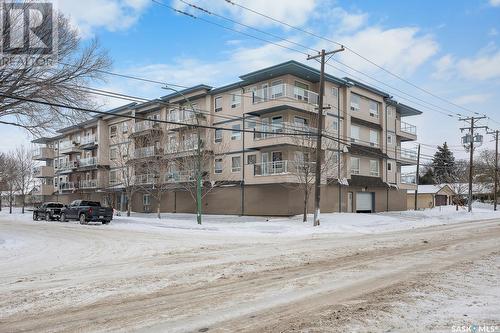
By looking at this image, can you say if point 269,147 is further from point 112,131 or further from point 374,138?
point 112,131

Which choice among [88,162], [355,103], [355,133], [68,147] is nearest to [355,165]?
[355,133]

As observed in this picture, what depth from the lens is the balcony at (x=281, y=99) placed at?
34.6 m

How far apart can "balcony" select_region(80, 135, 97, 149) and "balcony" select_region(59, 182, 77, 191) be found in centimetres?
532

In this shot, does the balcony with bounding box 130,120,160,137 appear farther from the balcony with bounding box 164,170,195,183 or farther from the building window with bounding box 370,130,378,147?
the building window with bounding box 370,130,378,147

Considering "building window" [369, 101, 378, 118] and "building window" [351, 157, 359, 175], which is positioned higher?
"building window" [369, 101, 378, 118]

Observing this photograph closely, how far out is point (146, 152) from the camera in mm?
40375

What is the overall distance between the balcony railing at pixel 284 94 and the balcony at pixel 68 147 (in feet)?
115

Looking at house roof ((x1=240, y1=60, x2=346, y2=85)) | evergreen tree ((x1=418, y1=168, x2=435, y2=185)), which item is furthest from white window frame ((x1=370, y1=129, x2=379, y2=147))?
evergreen tree ((x1=418, y1=168, x2=435, y2=185))

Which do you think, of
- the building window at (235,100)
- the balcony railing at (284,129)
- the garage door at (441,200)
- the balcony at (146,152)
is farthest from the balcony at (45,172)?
the garage door at (441,200)

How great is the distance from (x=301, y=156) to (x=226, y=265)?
73.4 feet

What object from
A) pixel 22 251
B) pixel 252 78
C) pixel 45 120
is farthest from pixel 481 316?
pixel 252 78

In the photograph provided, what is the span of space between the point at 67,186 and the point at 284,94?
1583 inches

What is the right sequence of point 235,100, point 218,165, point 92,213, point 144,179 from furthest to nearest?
point 144,179
point 218,165
point 235,100
point 92,213

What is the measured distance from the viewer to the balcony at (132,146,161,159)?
1570 inches
